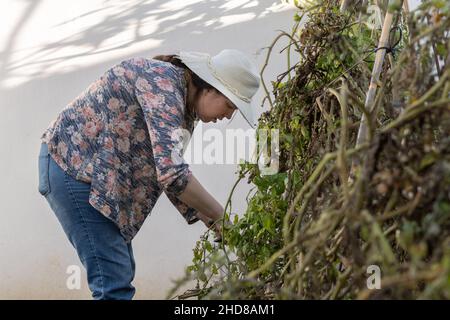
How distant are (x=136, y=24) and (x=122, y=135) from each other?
6.70 feet

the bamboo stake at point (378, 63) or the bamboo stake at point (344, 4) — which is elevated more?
the bamboo stake at point (344, 4)

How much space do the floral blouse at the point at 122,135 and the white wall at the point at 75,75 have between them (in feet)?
5.92

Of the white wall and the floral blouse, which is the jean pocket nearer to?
the floral blouse

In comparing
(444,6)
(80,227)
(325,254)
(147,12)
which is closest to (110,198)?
(80,227)

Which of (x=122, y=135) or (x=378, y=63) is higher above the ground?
(x=378, y=63)

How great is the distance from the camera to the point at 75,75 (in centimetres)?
444

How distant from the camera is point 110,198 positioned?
248 centimetres

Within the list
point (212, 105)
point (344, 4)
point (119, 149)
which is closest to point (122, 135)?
A: point (119, 149)

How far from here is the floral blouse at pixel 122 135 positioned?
237cm

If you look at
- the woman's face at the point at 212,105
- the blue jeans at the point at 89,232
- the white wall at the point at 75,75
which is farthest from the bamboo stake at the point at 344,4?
the white wall at the point at 75,75

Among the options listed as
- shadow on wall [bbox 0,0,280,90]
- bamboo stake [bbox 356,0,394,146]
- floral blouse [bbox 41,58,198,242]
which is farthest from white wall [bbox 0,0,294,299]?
bamboo stake [bbox 356,0,394,146]

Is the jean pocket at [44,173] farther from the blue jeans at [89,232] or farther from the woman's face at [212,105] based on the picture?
the woman's face at [212,105]

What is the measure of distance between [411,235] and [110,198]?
1.52m

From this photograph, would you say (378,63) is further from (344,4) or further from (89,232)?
(89,232)
